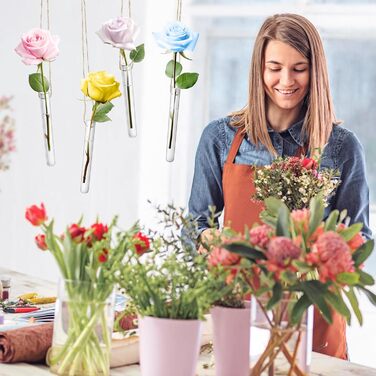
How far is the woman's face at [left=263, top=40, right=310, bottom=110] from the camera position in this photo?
127 inches

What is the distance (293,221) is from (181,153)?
3454 millimetres

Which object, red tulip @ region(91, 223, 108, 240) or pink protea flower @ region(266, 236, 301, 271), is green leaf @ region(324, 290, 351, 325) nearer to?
pink protea flower @ region(266, 236, 301, 271)

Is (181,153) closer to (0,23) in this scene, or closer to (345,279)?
(0,23)

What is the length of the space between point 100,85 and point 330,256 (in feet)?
3.79

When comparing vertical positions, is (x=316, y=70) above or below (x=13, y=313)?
above

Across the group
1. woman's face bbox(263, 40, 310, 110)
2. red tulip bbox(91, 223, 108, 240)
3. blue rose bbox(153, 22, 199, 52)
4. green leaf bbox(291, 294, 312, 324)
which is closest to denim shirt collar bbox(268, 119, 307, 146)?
woman's face bbox(263, 40, 310, 110)

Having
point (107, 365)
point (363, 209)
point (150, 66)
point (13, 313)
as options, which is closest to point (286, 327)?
point (107, 365)

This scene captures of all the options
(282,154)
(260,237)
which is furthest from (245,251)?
(282,154)

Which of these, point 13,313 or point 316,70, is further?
Answer: point 316,70

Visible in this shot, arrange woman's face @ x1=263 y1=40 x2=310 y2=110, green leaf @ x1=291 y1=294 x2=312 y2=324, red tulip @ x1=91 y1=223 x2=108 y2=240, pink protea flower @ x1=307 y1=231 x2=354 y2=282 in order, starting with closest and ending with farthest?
1. pink protea flower @ x1=307 y1=231 x2=354 y2=282
2. green leaf @ x1=291 y1=294 x2=312 y2=324
3. red tulip @ x1=91 y1=223 x2=108 y2=240
4. woman's face @ x1=263 y1=40 x2=310 y2=110

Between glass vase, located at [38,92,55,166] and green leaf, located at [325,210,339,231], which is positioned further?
glass vase, located at [38,92,55,166]

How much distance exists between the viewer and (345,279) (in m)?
1.82

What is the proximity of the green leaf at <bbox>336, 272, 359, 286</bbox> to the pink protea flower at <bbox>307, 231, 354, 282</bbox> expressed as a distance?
0.11 feet

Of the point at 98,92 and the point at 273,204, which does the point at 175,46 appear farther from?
the point at 273,204
